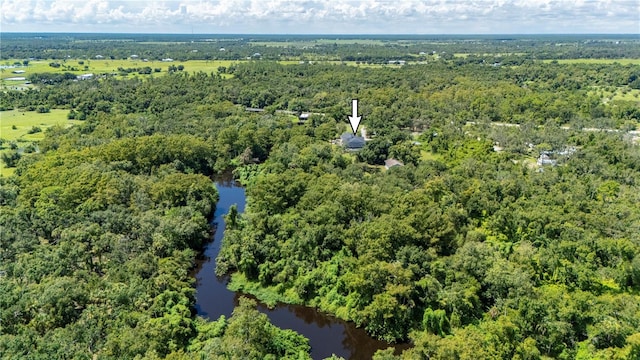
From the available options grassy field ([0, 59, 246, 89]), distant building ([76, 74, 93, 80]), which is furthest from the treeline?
grassy field ([0, 59, 246, 89])

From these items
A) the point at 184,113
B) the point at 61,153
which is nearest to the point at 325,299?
the point at 61,153

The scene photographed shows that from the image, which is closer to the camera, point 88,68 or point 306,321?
point 306,321

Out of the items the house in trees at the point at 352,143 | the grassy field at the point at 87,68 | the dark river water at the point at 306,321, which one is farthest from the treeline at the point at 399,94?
the dark river water at the point at 306,321

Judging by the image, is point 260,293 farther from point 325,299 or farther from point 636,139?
point 636,139

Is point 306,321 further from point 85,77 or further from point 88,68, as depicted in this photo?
point 88,68

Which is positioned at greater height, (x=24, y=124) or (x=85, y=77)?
(x=85, y=77)

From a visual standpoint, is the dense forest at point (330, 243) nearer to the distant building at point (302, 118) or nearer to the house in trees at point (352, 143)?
the house in trees at point (352, 143)

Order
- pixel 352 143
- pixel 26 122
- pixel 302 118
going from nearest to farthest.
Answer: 1. pixel 352 143
2. pixel 26 122
3. pixel 302 118

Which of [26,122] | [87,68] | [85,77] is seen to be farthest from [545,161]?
[87,68]
